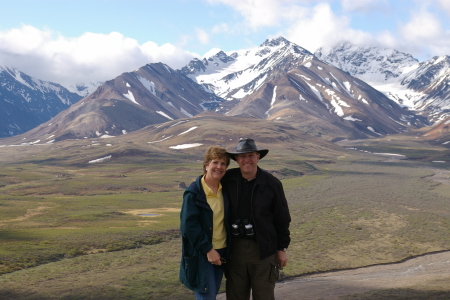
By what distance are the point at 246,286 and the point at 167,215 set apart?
54774mm

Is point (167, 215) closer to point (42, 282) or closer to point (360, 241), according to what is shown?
point (360, 241)

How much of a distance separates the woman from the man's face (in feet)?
1.13

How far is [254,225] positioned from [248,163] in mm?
1412

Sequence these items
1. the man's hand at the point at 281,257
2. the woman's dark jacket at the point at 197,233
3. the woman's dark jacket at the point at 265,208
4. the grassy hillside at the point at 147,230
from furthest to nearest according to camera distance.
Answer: the grassy hillside at the point at 147,230
the man's hand at the point at 281,257
the woman's dark jacket at the point at 265,208
the woman's dark jacket at the point at 197,233

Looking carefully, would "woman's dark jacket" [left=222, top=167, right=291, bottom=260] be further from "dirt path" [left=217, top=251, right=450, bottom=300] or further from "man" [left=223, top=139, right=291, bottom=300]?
"dirt path" [left=217, top=251, right=450, bottom=300]

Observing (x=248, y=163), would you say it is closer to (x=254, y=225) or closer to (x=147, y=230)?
(x=254, y=225)

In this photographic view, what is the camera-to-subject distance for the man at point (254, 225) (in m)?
11.2

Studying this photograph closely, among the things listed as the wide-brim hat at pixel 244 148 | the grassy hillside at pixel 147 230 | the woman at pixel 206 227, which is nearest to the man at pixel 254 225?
the wide-brim hat at pixel 244 148

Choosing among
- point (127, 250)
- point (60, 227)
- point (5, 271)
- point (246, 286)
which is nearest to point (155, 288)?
point (5, 271)

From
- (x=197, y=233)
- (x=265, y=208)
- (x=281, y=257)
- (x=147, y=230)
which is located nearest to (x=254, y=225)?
(x=265, y=208)

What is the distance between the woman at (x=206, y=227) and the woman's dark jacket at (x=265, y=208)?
0.90 ft

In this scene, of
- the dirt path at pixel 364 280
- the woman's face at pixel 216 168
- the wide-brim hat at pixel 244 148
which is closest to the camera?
the woman's face at pixel 216 168

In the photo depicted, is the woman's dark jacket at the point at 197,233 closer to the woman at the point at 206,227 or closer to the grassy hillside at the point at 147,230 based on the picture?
the woman at the point at 206,227

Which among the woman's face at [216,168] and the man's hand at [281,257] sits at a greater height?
the woman's face at [216,168]
